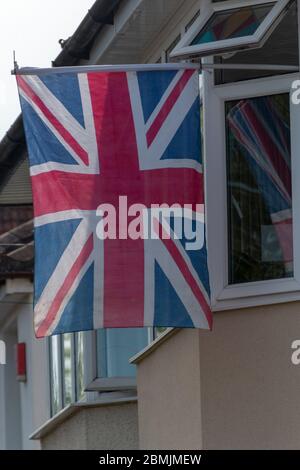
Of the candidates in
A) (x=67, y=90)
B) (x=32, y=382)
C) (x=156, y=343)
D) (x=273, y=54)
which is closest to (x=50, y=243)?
(x=67, y=90)

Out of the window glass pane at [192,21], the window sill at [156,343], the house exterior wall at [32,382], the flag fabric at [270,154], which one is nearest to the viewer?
the flag fabric at [270,154]

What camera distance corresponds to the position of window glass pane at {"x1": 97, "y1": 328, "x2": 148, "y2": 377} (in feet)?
51.8

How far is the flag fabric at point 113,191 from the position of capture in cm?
1033

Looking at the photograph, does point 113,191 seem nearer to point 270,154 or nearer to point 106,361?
point 270,154

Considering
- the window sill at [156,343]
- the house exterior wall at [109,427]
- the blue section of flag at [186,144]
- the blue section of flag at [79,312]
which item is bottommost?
the house exterior wall at [109,427]

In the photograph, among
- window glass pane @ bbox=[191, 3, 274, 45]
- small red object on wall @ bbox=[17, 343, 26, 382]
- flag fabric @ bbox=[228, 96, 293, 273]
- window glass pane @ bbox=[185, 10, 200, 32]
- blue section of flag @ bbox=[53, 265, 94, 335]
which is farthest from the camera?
small red object on wall @ bbox=[17, 343, 26, 382]

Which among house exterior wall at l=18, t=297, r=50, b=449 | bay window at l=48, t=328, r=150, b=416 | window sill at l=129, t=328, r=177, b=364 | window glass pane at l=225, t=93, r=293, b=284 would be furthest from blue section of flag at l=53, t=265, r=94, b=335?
house exterior wall at l=18, t=297, r=50, b=449

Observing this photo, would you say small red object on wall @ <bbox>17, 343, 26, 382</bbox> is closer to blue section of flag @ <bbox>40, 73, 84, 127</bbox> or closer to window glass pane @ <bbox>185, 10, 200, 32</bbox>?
window glass pane @ <bbox>185, 10, 200, 32</bbox>

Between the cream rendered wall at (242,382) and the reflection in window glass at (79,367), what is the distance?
5.79 m

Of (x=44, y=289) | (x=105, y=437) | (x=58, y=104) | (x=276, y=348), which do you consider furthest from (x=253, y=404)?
(x=105, y=437)

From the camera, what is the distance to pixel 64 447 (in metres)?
17.3

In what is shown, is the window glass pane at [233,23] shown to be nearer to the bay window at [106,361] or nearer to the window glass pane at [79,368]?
the bay window at [106,361]

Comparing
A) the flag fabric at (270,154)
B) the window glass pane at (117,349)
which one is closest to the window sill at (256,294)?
the flag fabric at (270,154)

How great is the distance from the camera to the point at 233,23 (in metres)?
11.4
